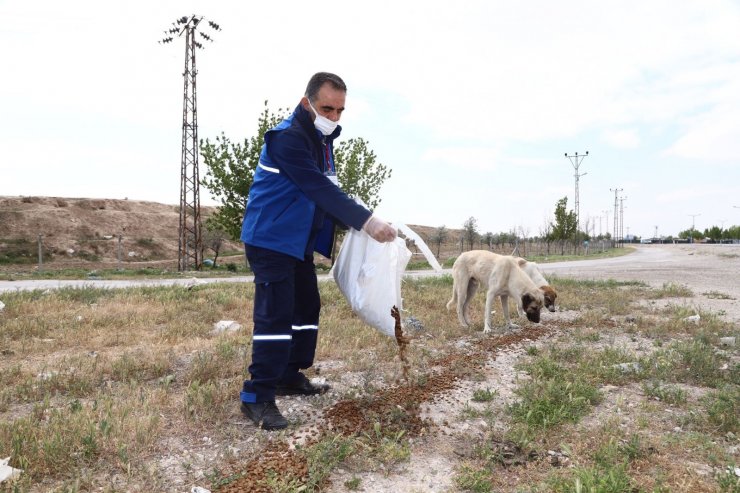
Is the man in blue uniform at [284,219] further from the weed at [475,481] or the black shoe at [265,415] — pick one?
the weed at [475,481]

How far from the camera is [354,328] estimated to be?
6.89 meters

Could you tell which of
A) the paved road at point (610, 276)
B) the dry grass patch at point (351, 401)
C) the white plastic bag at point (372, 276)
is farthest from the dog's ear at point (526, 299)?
the paved road at point (610, 276)

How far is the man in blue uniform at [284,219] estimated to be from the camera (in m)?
3.40

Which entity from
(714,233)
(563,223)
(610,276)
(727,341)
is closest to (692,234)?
(714,233)

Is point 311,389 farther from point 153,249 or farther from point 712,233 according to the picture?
point 712,233

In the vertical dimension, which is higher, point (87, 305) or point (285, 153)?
point (285, 153)

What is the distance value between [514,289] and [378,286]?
15.8 feet

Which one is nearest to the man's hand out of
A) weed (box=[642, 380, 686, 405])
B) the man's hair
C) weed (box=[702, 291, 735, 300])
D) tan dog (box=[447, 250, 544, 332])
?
the man's hair

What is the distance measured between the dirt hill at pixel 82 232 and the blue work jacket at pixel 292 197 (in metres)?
36.4

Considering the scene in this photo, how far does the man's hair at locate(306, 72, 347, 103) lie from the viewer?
11.7 feet

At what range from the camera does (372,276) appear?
385 centimetres

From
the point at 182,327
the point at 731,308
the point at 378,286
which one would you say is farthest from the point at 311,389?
the point at 731,308

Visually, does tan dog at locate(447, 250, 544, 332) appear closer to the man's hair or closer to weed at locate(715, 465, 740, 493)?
weed at locate(715, 465, 740, 493)

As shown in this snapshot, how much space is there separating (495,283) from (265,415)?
213 inches
